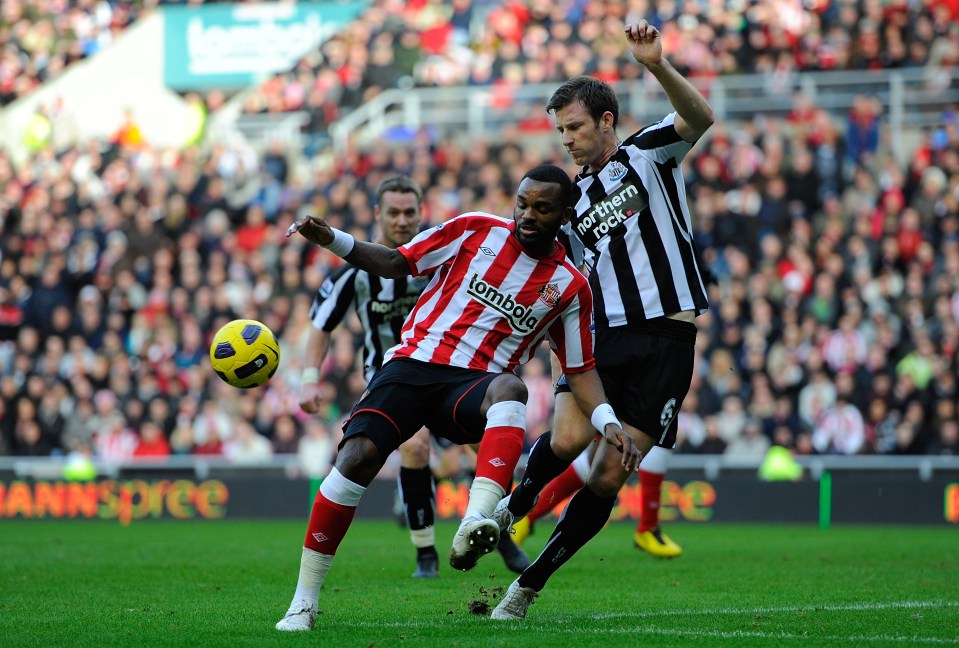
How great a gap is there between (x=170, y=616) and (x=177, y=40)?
2197cm

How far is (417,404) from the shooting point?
239 inches

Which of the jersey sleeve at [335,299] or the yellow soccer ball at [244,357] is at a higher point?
the jersey sleeve at [335,299]

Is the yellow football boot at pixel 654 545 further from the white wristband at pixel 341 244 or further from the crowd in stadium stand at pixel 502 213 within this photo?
the crowd in stadium stand at pixel 502 213

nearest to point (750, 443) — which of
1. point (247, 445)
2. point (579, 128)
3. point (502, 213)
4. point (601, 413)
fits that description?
point (502, 213)

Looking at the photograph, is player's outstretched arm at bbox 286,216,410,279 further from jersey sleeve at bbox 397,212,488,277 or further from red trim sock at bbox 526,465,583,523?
red trim sock at bbox 526,465,583,523

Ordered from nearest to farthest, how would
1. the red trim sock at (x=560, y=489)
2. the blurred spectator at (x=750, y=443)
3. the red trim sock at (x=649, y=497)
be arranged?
1. the red trim sock at (x=560, y=489)
2. the red trim sock at (x=649, y=497)
3. the blurred spectator at (x=750, y=443)

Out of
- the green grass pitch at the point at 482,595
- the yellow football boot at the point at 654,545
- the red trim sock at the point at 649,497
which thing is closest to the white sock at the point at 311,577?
the green grass pitch at the point at 482,595

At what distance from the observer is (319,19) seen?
2638 centimetres

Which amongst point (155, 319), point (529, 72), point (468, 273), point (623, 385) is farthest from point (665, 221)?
point (529, 72)

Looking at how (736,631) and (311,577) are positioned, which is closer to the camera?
(736,631)

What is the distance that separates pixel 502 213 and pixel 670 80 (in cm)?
1291

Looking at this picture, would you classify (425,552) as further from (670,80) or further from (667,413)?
(670,80)

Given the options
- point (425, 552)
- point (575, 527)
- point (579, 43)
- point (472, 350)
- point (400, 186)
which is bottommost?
point (425, 552)

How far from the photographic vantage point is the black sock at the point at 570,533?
6.32m
